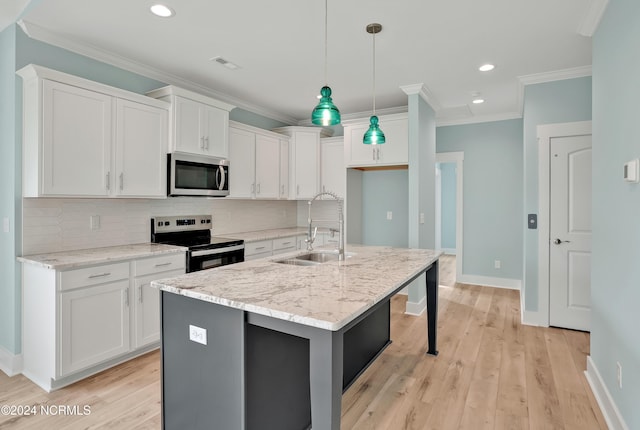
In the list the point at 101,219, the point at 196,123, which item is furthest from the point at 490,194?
the point at 101,219

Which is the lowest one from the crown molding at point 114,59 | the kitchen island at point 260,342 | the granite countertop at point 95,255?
the kitchen island at point 260,342

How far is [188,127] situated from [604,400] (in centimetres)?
384

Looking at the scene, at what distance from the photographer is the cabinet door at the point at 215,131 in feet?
12.0

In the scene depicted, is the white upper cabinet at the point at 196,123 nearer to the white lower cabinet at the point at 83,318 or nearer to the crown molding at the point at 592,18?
the white lower cabinet at the point at 83,318

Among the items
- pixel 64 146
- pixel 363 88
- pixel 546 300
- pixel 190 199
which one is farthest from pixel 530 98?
pixel 64 146

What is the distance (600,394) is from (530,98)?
9.25 feet

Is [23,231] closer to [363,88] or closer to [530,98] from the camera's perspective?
[363,88]

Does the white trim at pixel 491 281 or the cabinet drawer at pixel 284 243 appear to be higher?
the cabinet drawer at pixel 284 243

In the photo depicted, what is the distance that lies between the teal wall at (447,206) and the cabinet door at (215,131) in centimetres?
644

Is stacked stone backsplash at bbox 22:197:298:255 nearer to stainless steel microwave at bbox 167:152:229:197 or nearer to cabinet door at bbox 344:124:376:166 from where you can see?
stainless steel microwave at bbox 167:152:229:197

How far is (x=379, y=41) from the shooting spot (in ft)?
9.53

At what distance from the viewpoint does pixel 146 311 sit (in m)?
2.93

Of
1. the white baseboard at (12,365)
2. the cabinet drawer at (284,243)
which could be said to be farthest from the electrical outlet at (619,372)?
the white baseboard at (12,365)

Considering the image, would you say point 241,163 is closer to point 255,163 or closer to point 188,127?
point 255,163
